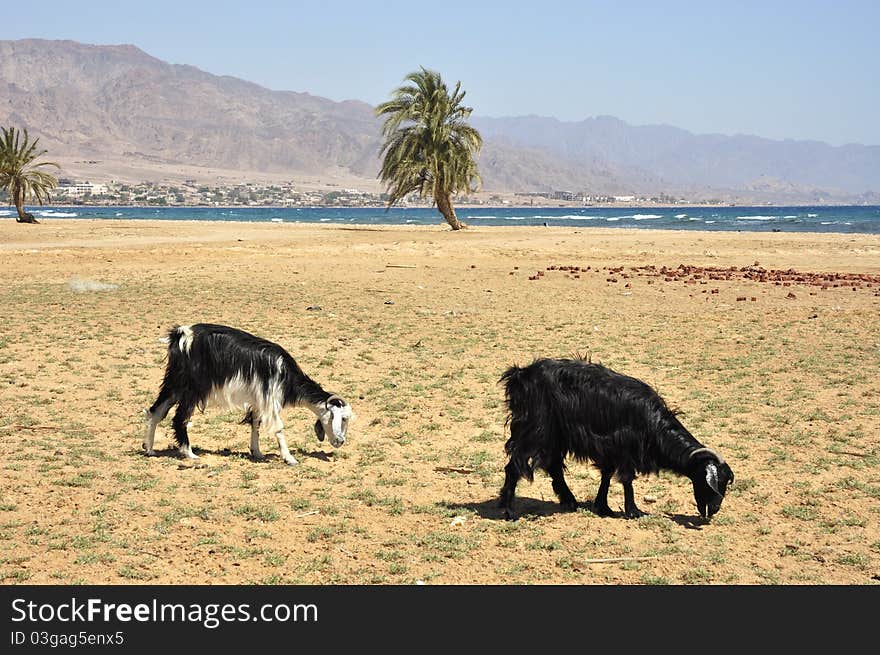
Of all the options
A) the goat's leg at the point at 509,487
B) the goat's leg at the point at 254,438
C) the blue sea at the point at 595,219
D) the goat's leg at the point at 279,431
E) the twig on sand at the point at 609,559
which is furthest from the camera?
the blue sea at the point at 595,219

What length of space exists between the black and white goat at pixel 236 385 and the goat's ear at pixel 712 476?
396 centimetres

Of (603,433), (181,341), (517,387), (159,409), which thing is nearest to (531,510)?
(603,433)

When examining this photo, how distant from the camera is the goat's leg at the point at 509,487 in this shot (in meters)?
8.06

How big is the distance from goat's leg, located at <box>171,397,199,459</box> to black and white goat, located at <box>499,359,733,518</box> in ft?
11.9

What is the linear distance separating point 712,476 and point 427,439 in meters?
3.94

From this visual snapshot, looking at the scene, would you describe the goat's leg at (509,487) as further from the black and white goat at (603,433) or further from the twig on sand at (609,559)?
the twig on sand at (609,559)

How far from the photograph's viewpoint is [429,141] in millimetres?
53500

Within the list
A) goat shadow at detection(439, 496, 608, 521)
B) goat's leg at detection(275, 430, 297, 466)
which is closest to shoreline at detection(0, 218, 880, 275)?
goat's leg at detection(275, 430, 297, 466)

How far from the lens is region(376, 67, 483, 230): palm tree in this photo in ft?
175

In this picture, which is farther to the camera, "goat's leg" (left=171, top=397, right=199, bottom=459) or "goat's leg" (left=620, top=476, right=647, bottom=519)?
"goat's leg" (left=171, top=397, right=199, bottom=459)

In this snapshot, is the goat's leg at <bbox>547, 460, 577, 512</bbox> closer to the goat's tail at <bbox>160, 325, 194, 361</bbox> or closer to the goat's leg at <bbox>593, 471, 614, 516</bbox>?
the goat's leg at <bbox>593, 471, 614, 516</bbox>

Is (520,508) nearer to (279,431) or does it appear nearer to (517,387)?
(517,387)

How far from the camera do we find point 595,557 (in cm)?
726

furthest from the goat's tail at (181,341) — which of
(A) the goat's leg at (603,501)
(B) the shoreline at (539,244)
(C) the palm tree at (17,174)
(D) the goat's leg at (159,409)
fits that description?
(C) the palm tree at (17,174)
